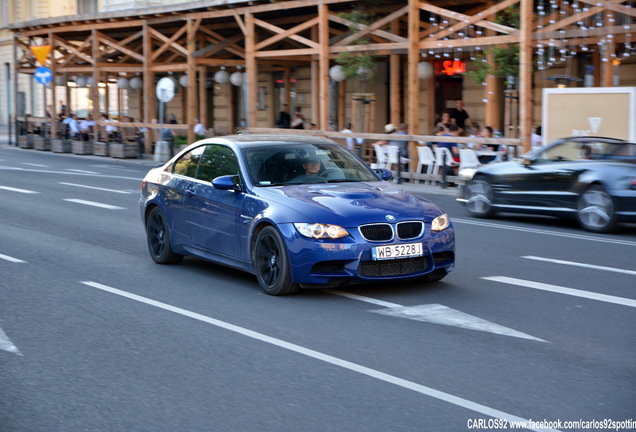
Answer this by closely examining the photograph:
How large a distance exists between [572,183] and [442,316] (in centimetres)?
740

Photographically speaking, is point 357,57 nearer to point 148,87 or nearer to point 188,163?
point 148,87

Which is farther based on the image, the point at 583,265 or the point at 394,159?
the point at 394,159

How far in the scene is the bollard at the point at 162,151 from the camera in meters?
33.8

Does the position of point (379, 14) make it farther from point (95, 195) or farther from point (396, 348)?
point (396, 348)

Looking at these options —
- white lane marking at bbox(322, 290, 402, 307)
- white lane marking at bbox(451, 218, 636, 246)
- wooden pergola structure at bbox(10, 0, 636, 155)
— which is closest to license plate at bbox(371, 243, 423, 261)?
white lane marking at bbox(322, 290, 402, 307)

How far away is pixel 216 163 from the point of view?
10.2 metres

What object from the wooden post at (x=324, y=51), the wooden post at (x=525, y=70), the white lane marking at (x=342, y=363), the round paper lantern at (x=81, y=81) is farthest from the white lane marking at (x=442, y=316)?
the round paper lantern at (x=81, y=81)

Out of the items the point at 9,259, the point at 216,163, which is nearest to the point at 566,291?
the point at 216,163

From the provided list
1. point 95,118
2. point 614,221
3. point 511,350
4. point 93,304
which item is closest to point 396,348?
point 511,350

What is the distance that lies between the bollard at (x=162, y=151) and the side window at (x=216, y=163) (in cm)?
2368

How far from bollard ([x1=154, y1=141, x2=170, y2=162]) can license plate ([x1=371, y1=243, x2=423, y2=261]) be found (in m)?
25.9

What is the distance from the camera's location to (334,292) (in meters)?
9.17

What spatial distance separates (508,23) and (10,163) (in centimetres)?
1795

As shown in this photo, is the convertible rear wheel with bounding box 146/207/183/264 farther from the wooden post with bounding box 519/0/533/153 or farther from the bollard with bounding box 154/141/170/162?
the bollard with bounding box 154/141/170/162
